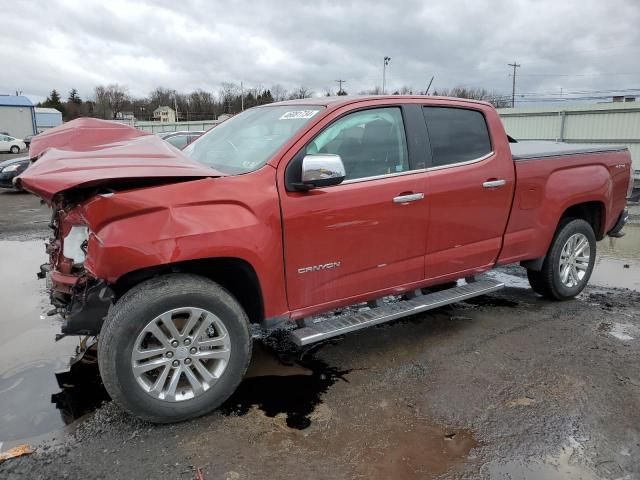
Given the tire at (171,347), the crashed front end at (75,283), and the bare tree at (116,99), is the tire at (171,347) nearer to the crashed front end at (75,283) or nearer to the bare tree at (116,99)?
the crashed front end at (75,283)

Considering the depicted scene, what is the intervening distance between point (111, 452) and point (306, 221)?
175 cm

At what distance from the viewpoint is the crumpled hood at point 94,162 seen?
2785 mm

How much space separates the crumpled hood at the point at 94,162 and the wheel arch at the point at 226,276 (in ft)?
1.74

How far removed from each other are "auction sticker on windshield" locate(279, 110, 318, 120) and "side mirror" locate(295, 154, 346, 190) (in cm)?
55

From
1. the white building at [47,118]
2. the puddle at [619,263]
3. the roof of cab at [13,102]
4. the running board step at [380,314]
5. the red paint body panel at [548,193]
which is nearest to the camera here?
the running board step at [380,314]

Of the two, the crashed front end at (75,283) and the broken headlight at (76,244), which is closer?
the crashed front end at (75,283)

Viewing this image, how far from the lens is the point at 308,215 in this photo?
3.31m

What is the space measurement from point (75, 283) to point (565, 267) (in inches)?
178

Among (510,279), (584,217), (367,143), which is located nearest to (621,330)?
(584,217)

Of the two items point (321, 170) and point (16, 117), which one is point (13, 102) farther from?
point (321, 170)

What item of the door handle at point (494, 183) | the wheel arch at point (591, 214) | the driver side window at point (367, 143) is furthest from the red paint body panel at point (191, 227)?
the wheel arch at point (591, 214)

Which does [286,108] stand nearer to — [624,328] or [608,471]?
[608,471]

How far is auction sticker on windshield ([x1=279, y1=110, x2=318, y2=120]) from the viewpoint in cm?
365

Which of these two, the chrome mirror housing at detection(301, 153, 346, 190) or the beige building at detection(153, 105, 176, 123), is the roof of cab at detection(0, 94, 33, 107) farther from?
the chrome mirror housing at detection(301, 153, 346, 190)
